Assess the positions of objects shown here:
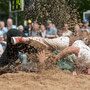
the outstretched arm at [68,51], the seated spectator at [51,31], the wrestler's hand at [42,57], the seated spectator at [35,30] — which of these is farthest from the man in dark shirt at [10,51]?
the seated spectator at [51,31]

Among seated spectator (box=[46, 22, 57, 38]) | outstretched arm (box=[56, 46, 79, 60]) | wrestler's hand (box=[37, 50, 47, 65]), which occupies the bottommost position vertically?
wrestler's hand (box=[37, 50, 47, 65])

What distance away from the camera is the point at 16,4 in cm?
861

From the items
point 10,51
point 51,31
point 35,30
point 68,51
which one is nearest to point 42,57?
point 68,51

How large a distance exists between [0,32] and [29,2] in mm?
2965

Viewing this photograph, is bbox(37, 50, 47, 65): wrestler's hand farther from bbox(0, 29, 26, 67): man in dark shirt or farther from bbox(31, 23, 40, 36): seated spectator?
bbox(31, 23, 40, 36): seated spectator

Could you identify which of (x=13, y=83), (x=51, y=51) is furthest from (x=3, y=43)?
(x=13, y=83)

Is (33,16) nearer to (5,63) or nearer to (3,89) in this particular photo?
(5,63)

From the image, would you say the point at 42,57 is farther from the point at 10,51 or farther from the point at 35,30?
the point at 35,30

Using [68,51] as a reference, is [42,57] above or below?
below

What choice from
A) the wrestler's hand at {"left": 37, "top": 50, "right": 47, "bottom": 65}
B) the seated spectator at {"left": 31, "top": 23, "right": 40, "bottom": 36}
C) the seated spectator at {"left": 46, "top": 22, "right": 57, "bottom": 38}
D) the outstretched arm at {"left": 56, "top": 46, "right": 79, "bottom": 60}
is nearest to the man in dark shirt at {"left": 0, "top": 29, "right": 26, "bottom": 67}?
the wrestler's hand at {"left": 37, "top": 50, "right": 47, "bottom": 65}

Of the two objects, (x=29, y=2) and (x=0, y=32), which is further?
(x=0, y=32)

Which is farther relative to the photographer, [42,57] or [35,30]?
[35,30]

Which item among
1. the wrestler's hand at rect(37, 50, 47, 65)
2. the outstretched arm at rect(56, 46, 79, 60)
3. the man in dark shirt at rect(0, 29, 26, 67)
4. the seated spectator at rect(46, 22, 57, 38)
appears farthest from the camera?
the seated spectator at rect(46, 22, 57, 38)

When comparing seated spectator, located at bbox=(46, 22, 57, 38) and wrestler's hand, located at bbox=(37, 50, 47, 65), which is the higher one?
seated spectator, located at bbox=(46, 22, 57, 38)
